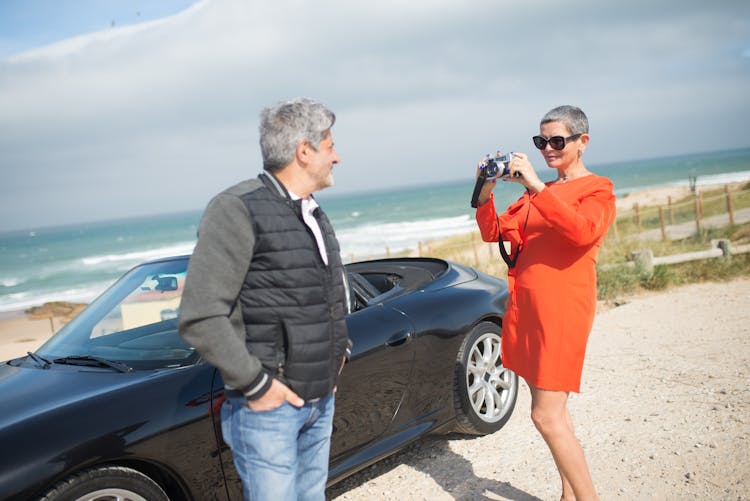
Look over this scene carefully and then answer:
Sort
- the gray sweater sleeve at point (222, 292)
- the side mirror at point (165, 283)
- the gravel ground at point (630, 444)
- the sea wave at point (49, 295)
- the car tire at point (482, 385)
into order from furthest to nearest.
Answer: the sea wave at point (49, 295) → the car tire at point (482, 385) → the side mirror at point (165, 283) → the gravel ground at point (630, 444) → the gray sweater sleeve at point (222, 292)

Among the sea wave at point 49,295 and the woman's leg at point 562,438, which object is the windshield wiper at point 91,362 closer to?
the woman's leg at point 562,438

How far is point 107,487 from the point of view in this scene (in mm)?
2139

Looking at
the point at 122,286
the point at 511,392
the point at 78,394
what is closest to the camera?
the point at 78,394

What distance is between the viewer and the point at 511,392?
402cm

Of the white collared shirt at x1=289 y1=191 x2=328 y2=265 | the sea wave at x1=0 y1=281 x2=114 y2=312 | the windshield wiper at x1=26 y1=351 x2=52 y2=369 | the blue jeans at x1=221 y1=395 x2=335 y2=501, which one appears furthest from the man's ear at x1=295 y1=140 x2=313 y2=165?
the sea wave at x1=0 y1=281 x2=114 y2=312

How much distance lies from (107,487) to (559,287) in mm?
1943

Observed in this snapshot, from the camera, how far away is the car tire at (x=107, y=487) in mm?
2047

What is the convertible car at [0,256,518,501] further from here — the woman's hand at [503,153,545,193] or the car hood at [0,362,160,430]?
the woman's hand at [503,153,545,193]

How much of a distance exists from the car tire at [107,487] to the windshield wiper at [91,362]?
1.87 ft

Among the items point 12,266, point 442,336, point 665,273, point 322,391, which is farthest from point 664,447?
point 12,266

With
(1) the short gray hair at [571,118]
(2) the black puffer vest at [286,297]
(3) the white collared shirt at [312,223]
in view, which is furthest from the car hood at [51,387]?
(1) the short gray hair at [571,118]

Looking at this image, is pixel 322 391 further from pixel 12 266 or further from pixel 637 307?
pixel 12 266

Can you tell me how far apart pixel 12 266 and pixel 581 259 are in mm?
61464

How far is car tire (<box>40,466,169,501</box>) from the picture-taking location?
6.72 feet
